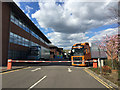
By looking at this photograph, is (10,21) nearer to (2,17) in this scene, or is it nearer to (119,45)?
(2,17)

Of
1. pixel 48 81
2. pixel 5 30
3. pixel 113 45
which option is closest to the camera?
pixel 48 81

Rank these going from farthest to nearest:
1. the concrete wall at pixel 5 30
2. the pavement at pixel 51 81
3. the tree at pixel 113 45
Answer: the concrete wall at pixel 5 30, the tree at pixel 113 45, the pavement at pixel 51 81

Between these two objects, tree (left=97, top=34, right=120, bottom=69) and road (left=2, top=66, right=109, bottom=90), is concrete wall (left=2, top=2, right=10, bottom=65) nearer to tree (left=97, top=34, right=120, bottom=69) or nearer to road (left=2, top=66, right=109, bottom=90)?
road (left=2, top=66, right=109, bottom=90)

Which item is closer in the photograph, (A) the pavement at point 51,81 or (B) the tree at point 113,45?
(A) the pavement at point 51,81

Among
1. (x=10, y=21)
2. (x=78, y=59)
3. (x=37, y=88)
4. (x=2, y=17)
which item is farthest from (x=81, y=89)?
(x=10, y=21)

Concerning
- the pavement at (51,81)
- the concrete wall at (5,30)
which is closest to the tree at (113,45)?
the pavement at (51,81)

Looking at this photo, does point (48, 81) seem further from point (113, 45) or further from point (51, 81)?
point (113, 45)

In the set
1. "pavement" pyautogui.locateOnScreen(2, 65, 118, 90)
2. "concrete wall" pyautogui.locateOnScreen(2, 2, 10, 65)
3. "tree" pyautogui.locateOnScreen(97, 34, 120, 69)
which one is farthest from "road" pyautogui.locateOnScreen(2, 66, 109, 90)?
"concrete wall" pyautogui.locateOnScreen(2, 2, 10, 65)

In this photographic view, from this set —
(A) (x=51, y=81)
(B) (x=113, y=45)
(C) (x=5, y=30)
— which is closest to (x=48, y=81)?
(A) (x=51, y=81)

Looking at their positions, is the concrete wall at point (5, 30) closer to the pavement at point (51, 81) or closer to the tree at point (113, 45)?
the pavement at point (51, 81)

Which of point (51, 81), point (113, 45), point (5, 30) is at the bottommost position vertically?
point (51, 81)

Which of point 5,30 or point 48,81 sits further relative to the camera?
point 5,30

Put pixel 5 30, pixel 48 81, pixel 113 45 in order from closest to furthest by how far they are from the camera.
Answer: pixel 48 81
pixel 113 45
pixel 5 30

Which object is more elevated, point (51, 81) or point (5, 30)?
point (5, 30)
